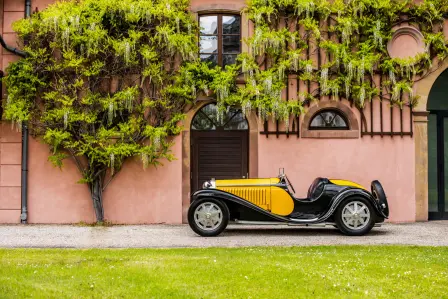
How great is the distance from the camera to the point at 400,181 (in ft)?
41.5

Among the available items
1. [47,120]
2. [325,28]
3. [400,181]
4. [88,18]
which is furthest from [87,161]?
[400,181]

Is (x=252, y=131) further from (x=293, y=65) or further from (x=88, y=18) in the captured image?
(x=88, y=18)

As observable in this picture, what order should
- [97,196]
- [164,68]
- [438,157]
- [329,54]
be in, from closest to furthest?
[97,196], [164,68], [329,54], [438,157]

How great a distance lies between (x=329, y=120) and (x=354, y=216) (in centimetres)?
313

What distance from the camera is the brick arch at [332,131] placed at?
12.6m

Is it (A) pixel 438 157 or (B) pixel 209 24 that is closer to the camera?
(B) pixel 209 24

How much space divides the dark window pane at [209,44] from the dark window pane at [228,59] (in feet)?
0.81

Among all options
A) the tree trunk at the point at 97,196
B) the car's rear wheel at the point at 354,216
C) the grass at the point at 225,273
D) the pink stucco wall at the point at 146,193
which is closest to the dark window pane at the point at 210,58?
the pink stucco wall at the point at 146,193

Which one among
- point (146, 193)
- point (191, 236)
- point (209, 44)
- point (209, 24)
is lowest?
point (191, 236)

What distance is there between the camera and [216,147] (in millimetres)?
12789

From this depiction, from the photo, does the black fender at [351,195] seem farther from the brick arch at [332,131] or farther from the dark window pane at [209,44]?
the dark window pane at [209,44]

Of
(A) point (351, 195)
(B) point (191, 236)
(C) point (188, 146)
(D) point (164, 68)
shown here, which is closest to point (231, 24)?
(D) point (164, 68)

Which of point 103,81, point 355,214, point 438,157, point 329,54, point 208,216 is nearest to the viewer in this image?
point 208,216

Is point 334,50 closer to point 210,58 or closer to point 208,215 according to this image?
point 210,58
